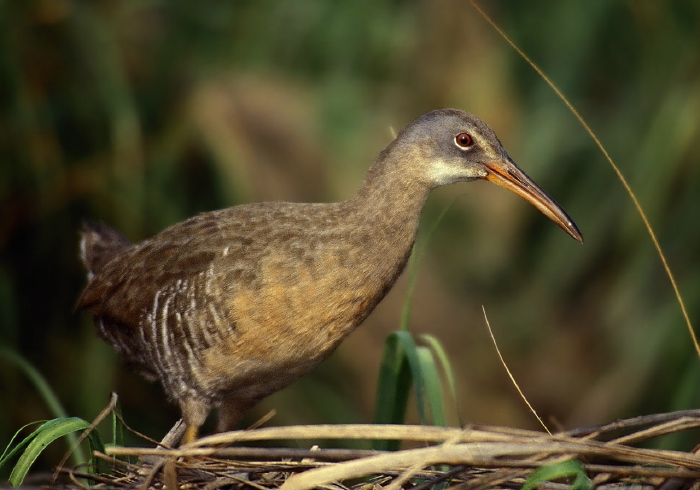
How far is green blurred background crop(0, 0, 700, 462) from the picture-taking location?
6.05 m

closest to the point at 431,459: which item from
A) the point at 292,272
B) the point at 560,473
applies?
the point at 560,473

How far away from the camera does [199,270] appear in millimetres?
3936

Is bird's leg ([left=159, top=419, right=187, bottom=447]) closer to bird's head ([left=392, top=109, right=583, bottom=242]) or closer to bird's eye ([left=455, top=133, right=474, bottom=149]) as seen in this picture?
bird's head ([left=392, top=109, right=583, bottom=242])

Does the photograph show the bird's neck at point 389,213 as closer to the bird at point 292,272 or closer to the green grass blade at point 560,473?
the bird at point 292,272

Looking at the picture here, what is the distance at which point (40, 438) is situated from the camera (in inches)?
117

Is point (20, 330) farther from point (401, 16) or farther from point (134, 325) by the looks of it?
point (401, 16)

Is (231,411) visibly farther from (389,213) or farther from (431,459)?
(431,459)

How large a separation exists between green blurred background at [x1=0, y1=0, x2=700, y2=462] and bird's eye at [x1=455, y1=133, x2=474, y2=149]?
6.29ft

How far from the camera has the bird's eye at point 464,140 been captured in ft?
12.6

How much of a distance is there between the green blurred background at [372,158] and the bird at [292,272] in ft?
6.22

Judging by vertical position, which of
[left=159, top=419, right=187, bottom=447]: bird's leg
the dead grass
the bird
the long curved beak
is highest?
the long curved beak

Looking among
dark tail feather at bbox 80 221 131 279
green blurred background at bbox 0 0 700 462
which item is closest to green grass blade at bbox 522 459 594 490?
dark tail feather at bbox 80 221 131 279

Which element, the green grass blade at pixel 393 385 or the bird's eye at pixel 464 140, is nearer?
the green grass blade at pixel 393 385

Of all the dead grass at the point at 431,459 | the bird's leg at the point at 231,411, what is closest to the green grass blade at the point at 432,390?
the dead grass at the point at 431,459
